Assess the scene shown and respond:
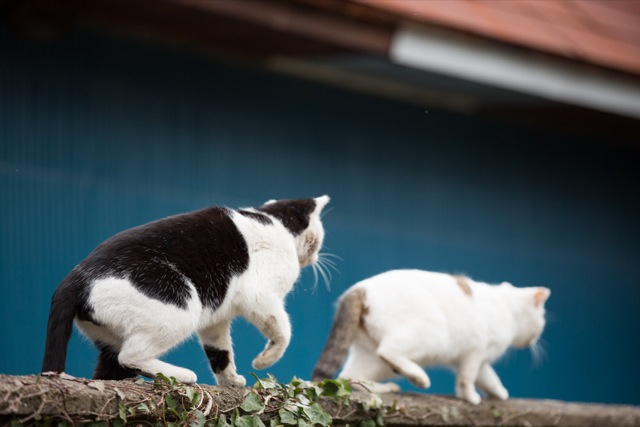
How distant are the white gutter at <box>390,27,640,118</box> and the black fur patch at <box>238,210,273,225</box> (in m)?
1.83

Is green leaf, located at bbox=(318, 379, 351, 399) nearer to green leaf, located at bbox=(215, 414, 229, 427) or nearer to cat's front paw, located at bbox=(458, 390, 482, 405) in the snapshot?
green leaf, located at bbox=(215, 414, 229, 427)

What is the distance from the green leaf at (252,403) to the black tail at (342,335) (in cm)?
89

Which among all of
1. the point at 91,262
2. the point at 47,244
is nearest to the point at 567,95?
the point at 47,244

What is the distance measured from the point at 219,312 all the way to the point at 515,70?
2811 millimetres

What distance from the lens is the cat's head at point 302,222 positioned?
361 cm

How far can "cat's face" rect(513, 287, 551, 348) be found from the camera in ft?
15.3

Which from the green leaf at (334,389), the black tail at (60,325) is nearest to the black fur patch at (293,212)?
the green leaf at (334,389)

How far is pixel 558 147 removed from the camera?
22.7ft

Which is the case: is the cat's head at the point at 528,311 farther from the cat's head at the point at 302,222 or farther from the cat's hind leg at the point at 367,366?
the cat's head at the point at 302,222

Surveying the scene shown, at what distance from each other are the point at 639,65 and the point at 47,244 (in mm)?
3479

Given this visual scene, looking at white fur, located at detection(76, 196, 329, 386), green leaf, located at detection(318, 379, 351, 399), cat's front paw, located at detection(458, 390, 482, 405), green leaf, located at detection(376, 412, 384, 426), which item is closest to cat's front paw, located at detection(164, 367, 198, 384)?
white fur, located at detection(76, 196, 329, 386)

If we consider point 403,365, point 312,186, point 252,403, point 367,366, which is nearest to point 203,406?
point 252,403

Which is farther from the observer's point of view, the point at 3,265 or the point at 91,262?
the point at 3,265

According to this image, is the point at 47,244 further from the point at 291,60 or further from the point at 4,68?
the point at 291,60
